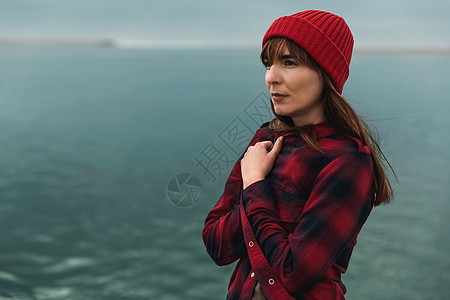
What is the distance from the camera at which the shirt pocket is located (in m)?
1.94

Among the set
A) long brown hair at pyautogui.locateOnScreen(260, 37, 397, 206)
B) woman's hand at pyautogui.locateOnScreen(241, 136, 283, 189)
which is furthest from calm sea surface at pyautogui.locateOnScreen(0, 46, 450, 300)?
woman's hand at pyautogui.locateOnScreen(241, 136, 283, 189)

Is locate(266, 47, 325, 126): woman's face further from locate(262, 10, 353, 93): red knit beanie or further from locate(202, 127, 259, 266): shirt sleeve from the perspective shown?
locate(202, 127, 259, 266): shirt sleeve

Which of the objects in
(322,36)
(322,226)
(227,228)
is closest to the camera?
(322,226)

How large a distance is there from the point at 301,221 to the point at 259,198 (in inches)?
7.9

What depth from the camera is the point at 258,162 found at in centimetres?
208

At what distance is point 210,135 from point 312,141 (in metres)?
55.8

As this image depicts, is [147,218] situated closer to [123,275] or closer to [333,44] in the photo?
[123,275]

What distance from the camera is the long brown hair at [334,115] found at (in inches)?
77.7

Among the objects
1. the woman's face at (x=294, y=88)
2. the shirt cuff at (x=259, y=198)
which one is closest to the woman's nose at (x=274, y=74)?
the woman's face at (x=294, y=88)

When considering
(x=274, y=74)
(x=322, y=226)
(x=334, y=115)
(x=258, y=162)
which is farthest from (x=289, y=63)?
(x=322, y=226)

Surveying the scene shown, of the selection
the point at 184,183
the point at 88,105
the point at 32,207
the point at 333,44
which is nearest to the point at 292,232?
the point at 333,44

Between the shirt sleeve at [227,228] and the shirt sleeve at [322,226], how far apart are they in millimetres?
135

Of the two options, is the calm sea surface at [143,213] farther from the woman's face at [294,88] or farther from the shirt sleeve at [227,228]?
the shirt sleeve at [227,228]

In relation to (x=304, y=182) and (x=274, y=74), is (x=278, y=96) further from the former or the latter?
(x=304, y=182)
